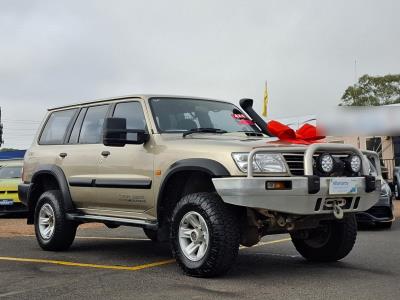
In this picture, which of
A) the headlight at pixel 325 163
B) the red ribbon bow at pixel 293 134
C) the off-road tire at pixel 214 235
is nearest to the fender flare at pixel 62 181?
the off-road tire at pixel 214 235

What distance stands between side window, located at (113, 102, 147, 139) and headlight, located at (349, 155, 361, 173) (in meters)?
2.33

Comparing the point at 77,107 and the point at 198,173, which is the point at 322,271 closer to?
the point at 198,173

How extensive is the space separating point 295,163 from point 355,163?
738 mm

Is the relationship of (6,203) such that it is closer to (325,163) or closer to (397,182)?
(325,163)

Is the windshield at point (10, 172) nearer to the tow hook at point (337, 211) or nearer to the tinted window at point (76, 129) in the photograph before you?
the tinted window at point (76, 129)

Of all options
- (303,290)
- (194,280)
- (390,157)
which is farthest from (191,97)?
(390,157)

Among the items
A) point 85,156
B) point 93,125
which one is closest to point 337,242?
point 85,156

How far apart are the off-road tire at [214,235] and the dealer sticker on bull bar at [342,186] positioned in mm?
975

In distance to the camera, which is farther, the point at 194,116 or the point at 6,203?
the point at 6,203

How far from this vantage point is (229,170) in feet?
17.9

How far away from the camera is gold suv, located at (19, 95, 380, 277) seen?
5383mm

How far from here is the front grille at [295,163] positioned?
17.9 feet

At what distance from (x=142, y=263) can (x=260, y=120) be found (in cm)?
231

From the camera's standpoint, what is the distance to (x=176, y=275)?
5.87 meters
